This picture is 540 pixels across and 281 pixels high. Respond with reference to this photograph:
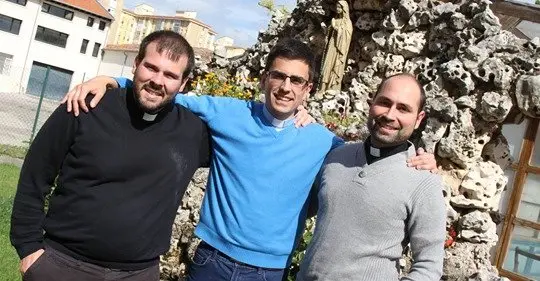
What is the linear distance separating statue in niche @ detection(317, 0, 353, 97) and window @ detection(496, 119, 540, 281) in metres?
3.14

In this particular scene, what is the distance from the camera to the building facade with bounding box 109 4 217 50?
54.8m

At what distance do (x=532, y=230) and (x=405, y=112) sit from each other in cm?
522

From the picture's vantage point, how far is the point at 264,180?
281 centimetres

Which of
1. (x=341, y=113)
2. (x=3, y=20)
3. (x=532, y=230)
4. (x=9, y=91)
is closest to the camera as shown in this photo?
(x=532, y=230)

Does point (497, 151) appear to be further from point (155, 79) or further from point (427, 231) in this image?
point (155, 79)

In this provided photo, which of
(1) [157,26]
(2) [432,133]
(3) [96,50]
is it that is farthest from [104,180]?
(1) [157,26]

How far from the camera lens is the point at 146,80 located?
8.52ft

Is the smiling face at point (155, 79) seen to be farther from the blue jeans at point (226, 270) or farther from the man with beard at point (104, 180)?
the blue jeans at point (226, 270)

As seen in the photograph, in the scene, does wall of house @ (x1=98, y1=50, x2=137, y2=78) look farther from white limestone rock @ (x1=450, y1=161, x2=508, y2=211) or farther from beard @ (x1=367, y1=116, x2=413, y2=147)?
beard @ (x1=367, y1=116, x2=413, y2=147)

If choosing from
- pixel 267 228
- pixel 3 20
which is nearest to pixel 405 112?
pixel 267 228

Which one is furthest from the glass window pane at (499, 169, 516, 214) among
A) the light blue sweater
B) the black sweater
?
the black sweater

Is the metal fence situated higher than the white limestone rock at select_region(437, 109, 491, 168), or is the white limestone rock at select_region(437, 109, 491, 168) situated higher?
the white limestone rock at select_region(437, 109, 491, 168)

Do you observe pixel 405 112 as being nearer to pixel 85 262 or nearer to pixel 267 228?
pixel 267 228

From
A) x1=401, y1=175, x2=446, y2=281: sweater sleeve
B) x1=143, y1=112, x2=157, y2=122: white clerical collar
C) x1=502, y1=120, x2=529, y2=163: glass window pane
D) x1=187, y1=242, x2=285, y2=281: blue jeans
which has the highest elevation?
x1=502, y1=120, x2=529, y2=163: glass window pane
